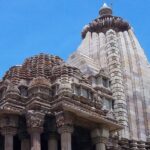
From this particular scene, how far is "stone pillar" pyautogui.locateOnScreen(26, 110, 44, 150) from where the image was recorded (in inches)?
1348

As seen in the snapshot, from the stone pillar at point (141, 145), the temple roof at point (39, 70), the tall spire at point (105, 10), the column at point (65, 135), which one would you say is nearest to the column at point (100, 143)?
the column at point (65, 135)

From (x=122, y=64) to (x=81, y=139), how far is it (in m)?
11.8

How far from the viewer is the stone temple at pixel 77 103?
35.0 meters

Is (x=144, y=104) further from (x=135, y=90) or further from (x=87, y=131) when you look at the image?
(x=87, y=131)

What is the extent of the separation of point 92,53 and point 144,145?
36.8 feet

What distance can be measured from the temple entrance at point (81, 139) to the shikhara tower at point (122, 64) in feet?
16.9

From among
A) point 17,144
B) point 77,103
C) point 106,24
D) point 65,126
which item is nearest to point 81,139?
point 77,103

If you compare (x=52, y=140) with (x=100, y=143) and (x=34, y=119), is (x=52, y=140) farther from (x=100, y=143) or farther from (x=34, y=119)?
(x=100, y=143)

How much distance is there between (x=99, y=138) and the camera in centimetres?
3641

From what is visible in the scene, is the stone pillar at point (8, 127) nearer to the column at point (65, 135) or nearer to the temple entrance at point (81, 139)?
the column at point (65, 135)

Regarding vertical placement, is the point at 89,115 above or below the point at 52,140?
above

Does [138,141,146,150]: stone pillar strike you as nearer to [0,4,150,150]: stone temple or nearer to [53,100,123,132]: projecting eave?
[0,4,150,150]: stone temple

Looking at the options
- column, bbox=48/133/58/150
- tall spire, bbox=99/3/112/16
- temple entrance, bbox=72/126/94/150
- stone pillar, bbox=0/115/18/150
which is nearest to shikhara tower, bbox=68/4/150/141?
tall spire, bbox=99/3/112/16

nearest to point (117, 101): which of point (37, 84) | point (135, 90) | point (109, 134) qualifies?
point (135, 90)
